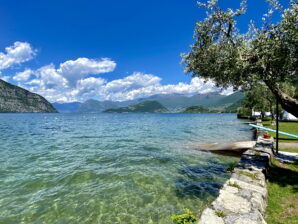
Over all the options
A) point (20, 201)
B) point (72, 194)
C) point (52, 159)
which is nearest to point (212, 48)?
point (72, 194)

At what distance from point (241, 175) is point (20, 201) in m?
11.9

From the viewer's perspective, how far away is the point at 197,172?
13.8 m

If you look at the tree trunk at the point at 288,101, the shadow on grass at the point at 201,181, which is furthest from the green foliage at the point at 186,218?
the tree trunk at the point at 288,101

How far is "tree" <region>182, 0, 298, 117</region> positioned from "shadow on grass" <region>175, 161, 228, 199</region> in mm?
6323

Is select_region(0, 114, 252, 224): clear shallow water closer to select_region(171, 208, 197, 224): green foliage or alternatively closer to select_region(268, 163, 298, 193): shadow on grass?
select_region(171, 208, 197, 224): green foliage

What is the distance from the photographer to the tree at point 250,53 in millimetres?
9438

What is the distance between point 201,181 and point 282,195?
15.5 ft

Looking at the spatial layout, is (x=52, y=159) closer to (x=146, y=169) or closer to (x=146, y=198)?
(x=146, y=169)

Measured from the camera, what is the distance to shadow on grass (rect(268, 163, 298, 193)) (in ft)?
30.9

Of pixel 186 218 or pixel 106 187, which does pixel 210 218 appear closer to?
pixel 186 218

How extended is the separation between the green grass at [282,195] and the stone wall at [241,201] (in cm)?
36

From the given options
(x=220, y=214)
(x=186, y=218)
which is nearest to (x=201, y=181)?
(x=186, y=218)

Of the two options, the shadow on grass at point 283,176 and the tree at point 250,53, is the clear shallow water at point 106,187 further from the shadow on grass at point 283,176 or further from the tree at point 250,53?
the tree at point 250,53

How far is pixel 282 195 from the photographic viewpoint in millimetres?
8062
